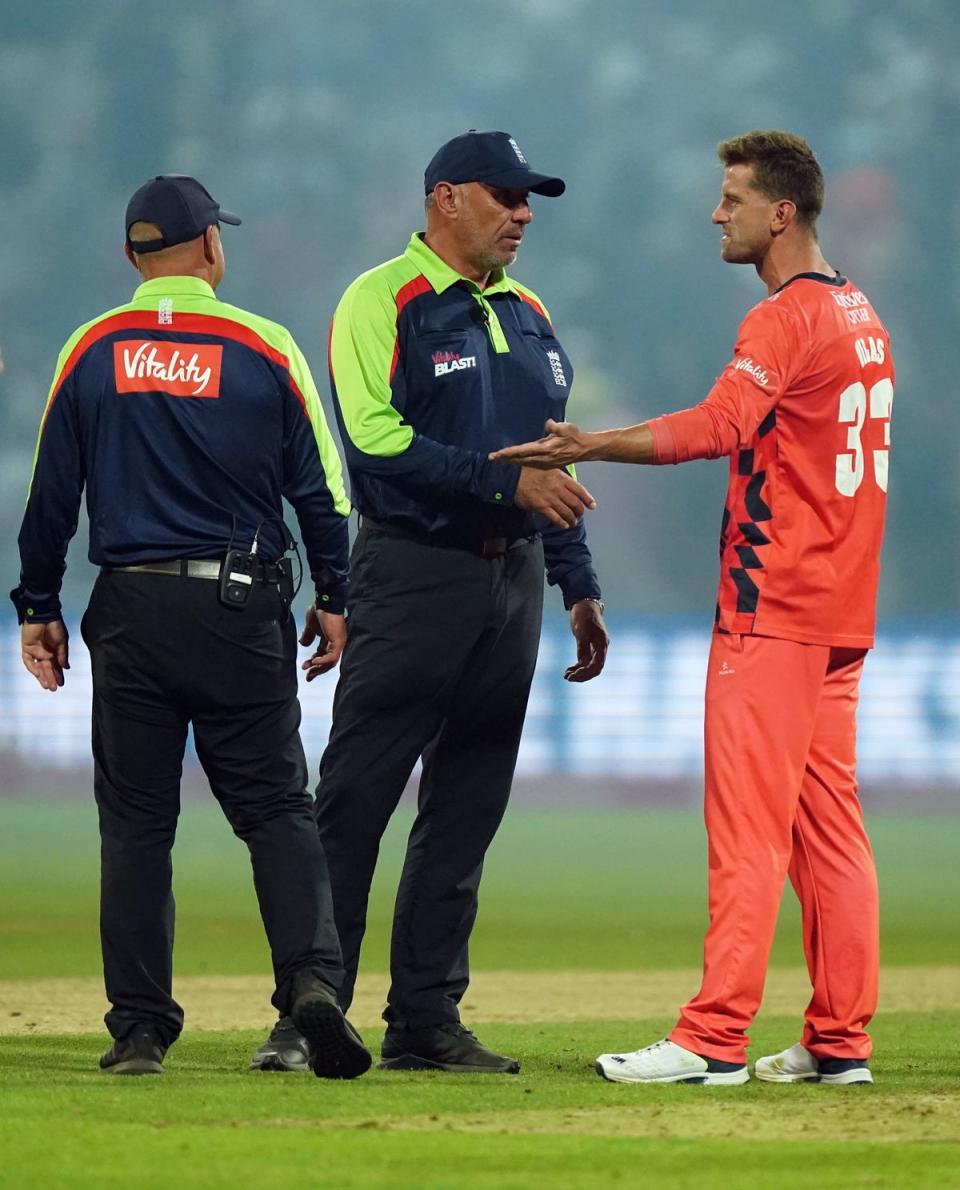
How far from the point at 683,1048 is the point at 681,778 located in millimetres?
13642

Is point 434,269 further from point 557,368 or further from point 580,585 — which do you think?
point 580,585

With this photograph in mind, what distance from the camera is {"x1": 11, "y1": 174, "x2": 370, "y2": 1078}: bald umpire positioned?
4.24 metres

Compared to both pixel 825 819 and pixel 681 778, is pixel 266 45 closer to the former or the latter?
pixel 681 778

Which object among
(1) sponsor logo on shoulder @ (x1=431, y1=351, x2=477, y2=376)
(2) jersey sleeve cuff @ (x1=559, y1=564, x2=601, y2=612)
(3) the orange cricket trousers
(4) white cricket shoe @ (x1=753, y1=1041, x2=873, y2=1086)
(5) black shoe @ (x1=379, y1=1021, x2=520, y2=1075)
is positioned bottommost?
(5) black shoe @ (x1=379, y1=1021, x2=520, y2=1075)

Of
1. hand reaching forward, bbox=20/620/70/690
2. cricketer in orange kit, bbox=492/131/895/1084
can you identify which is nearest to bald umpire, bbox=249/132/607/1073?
cricketer in orange kit, bbox=492/131/895/1084

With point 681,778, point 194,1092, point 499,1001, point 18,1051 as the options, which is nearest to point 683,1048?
point 194,1092

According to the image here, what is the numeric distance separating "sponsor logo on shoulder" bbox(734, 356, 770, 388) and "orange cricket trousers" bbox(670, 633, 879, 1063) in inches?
20.4

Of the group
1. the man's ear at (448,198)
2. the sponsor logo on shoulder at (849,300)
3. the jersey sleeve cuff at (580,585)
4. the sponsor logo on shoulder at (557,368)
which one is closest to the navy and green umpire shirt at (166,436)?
the man's ear at (448,198)

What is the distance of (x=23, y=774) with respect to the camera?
18.0 meters

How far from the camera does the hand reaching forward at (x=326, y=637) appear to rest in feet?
15.0

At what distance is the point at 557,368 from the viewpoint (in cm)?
475

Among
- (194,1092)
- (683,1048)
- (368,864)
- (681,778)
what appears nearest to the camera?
(194,1092)

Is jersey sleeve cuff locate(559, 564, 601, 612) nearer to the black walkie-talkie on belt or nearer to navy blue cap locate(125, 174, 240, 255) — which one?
the black walkie-talkie on belt

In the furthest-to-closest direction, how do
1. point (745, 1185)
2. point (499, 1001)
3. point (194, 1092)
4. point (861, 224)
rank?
point (861, 224) < point (499, 1001) < point (194, 1092) < point (745, 1185)
